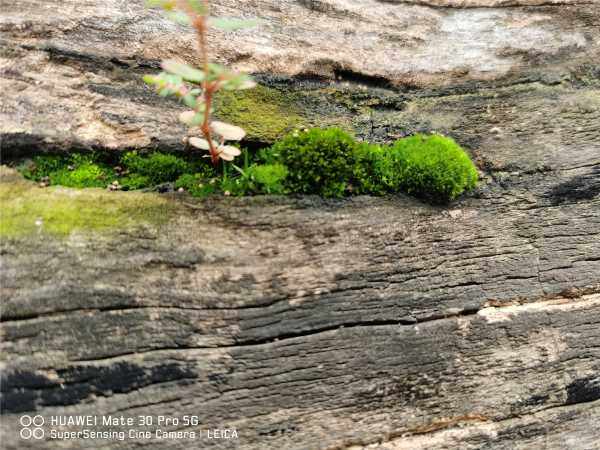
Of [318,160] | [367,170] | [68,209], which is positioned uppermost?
[318,160]

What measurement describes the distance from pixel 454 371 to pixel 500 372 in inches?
18.3

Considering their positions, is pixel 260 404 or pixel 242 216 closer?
pixel 260 404

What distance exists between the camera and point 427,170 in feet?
15.1

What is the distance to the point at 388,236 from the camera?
4445 millimetres

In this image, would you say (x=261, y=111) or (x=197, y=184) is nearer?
(x=197, y=184)

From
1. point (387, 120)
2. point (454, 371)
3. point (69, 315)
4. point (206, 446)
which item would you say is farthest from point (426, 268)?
point (69, 315)

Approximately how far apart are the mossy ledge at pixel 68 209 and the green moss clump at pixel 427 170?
2.07 meters

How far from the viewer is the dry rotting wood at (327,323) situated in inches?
142

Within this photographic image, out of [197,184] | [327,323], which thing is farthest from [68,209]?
[327,323]

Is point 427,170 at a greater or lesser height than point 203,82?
lesser

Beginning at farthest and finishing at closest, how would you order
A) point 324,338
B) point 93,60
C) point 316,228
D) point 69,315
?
point 93,60
point 316,228
point 324,338
point 69,315

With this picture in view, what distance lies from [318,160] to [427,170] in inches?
41.3

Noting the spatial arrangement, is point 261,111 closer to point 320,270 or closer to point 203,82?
point 203,82

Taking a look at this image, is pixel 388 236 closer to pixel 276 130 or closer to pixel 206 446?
pixel 276 130
